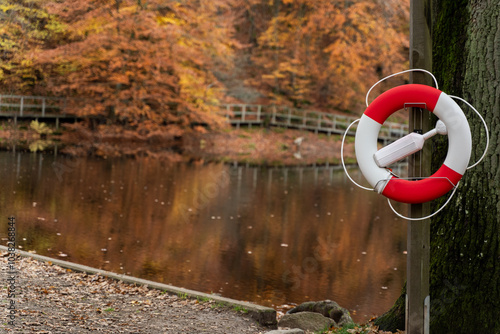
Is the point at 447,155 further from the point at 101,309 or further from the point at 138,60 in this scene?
the point at 138,60

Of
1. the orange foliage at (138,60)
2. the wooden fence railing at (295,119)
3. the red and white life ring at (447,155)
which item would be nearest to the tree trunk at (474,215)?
the red and white life ring at (447,155)

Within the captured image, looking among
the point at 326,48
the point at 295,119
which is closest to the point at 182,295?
the point at 326,48

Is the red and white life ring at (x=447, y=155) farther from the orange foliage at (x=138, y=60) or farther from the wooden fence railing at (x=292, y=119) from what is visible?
the wooden fence railing at (x=292, y=119)

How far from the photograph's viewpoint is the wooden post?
360 centimetres

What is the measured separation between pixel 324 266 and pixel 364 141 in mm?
4410

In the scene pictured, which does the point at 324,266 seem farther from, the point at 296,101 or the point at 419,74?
the point at 296,101

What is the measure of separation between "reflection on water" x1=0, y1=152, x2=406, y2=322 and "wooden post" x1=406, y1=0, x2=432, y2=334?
91.7 inches

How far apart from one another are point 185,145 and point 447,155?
17957 millimetres

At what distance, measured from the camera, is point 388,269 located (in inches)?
306

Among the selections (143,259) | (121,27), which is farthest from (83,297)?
(121,27)

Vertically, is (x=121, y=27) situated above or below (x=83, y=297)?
above

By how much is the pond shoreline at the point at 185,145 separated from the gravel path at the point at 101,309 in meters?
12.6

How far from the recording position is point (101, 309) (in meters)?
4.71

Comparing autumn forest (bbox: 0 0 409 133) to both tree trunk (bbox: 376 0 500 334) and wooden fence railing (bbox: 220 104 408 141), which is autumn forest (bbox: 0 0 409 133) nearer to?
wooden fence railing (bbox: 220 104 408 141)
